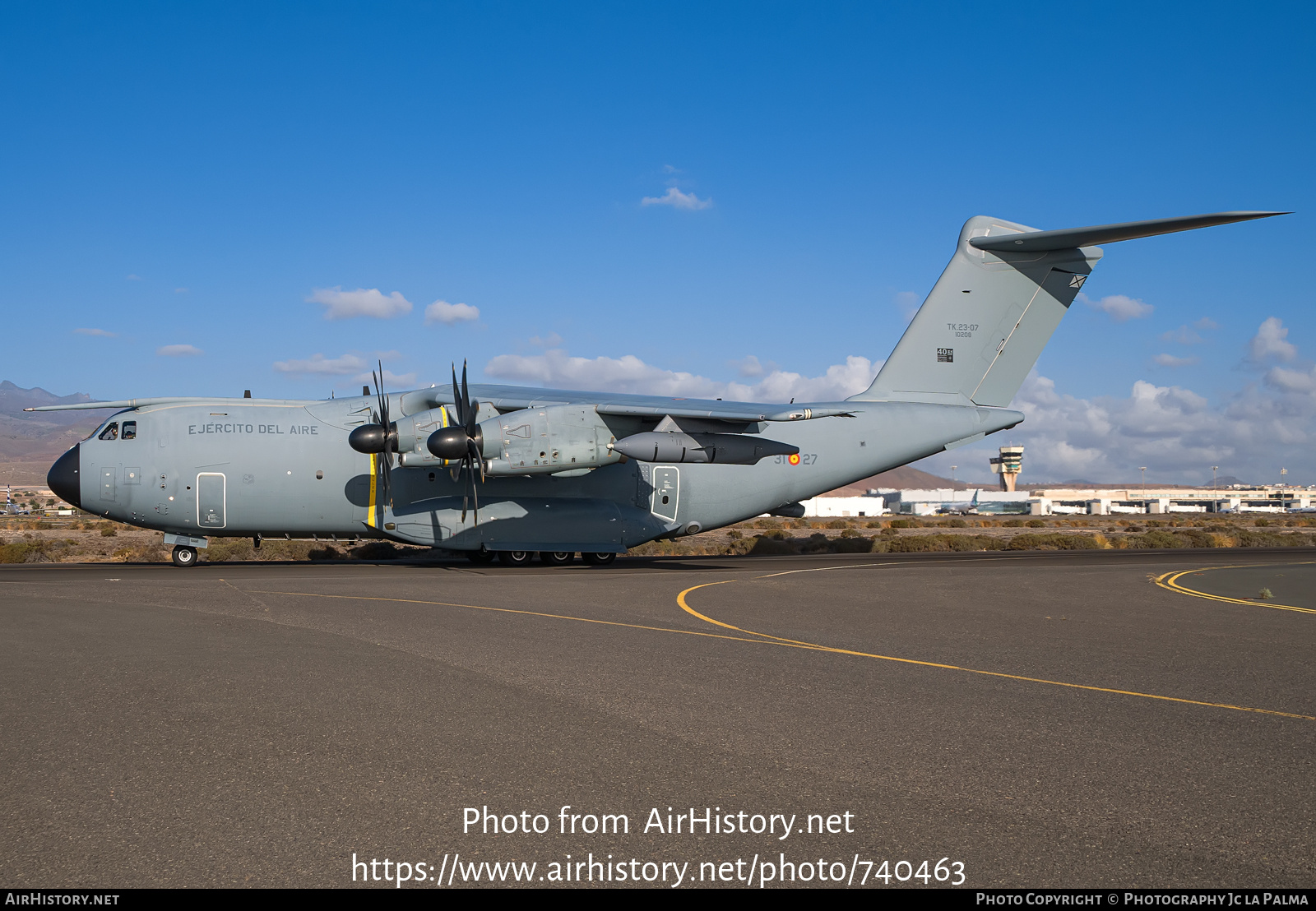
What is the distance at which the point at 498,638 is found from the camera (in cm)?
1137

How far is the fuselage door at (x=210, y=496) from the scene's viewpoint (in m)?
23.0

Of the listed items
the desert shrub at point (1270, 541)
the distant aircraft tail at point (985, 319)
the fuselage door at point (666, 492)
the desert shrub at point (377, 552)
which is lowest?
the desert shrub at point (1270, 541)

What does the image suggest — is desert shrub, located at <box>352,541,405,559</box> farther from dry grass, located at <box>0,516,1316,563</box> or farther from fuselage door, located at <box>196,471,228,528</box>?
fuselage door, located at <box>196,471,228,528</box>

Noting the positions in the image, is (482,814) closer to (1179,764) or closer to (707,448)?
(1179,764)

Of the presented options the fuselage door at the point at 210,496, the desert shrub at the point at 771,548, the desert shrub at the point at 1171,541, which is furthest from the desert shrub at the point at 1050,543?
the fuselage door at the point at 210,496

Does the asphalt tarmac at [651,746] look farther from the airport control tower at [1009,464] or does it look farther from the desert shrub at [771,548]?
the airport control tower at [1009,464]

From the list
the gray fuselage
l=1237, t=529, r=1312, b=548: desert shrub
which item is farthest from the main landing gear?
l=1237, t=529, r=1312, b=548: desert shrub

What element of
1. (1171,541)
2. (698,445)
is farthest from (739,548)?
(1171,541)

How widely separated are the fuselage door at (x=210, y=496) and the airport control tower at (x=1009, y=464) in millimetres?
140481

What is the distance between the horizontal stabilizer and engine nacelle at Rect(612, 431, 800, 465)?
865cm

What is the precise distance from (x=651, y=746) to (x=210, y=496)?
1983cm

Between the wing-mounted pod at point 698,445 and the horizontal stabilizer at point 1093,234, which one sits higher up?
the horizontal stabilizer at point 1093,234
